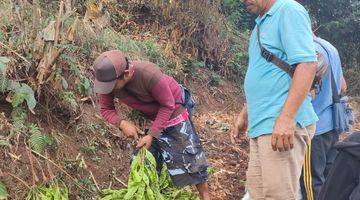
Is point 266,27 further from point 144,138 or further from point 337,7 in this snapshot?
point 337,7

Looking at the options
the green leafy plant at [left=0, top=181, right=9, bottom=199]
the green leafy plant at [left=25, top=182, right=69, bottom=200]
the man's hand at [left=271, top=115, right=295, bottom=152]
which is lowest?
the green leafy plant at [left=25, top=182, right=69, bottom=200]

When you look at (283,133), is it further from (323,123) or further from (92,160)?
(92,160)

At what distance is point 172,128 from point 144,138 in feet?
1.01

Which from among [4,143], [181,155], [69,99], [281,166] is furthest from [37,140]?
[281,166]

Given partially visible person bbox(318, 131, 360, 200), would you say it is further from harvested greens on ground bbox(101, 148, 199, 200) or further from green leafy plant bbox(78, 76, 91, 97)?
green leafy plant bbox(78, 76, 91, 97)

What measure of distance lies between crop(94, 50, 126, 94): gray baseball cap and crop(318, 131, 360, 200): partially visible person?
1.98 meters

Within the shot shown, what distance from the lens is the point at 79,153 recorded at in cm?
454

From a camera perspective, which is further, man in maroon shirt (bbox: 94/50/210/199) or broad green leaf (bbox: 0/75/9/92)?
broad green leaf (bbox: 0/75/9/92)

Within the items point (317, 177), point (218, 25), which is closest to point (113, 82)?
point (317, 177)

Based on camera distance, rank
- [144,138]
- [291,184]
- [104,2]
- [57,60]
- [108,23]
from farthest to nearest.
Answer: [104,2] → [108,23] → [57,60] → [144,138] → [291,184]

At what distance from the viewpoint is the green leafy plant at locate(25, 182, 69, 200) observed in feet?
12.1

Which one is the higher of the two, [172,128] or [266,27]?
[266,27]

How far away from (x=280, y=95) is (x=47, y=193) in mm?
2010

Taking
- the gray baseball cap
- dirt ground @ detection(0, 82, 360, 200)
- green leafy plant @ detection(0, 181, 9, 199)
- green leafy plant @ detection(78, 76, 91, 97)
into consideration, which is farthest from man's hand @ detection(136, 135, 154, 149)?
green leafy plant @ detection(78, 76, 91, 97)
